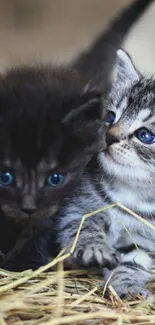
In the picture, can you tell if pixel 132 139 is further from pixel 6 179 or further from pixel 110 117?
pixel 6 179

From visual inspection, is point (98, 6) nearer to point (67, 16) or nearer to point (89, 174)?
point (67, 16)

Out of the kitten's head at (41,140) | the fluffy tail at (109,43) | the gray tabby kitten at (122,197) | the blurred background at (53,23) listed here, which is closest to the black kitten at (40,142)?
the kitten's head at (41,140)

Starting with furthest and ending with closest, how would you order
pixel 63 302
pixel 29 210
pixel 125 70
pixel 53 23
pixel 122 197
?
pixel 53 23, pixel 125 70, pixel 122 197, pixel 29 210, pixel 63 302

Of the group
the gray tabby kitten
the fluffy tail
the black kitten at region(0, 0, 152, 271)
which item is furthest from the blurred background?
the black kitten at region(0, 0, 152, 271)

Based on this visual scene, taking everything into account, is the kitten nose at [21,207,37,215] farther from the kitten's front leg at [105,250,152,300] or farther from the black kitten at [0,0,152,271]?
the kitten's front leg at [105,250,152,300]

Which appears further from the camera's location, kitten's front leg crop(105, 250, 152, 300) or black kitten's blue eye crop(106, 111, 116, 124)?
black kitten's blue eye crop(106, 111, 116, 124)

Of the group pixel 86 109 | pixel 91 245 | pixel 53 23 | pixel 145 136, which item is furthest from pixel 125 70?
pixel 53 23

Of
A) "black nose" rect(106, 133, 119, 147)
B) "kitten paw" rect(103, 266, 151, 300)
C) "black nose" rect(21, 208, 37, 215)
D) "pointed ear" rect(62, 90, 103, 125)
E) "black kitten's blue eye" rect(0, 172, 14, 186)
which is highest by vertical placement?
"pointed ear" rect(62, 90, 103, 125)
